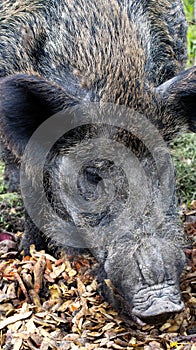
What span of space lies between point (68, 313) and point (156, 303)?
106 centimetres

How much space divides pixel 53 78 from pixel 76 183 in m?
0.77

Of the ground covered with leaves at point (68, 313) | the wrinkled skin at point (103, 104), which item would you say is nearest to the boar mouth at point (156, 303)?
the wrinkled skin at point (103, 104)

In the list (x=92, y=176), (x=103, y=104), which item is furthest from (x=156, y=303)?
(x=103, y=104)

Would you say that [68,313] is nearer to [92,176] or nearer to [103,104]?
[92,176]

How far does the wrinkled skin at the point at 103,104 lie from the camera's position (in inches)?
141

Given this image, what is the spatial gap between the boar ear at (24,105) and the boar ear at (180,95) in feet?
2.23

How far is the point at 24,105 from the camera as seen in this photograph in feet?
13.3

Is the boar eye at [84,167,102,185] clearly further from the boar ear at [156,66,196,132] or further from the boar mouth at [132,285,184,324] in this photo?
the boar mouth at [132,285,184,324]

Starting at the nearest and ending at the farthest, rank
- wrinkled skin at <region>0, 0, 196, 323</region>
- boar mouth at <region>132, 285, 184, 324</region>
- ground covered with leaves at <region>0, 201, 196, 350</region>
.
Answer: boar mouth at <region>132, 285, 184, 324</region>, wrinkled skin at <region>0, 0, 196, 323</region>, ground covered with leaves at <region>0, 201, 196, 350</region>

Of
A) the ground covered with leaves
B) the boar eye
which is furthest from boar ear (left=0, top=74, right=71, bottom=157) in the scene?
the ground covered with leaves

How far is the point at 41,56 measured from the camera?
4.58 meters

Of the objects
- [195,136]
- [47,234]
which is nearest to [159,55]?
[47,234]

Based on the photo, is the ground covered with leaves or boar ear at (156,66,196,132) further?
boar ear at (156,66,196,132)

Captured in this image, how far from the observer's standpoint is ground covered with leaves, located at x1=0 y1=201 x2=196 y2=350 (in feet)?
12.9
